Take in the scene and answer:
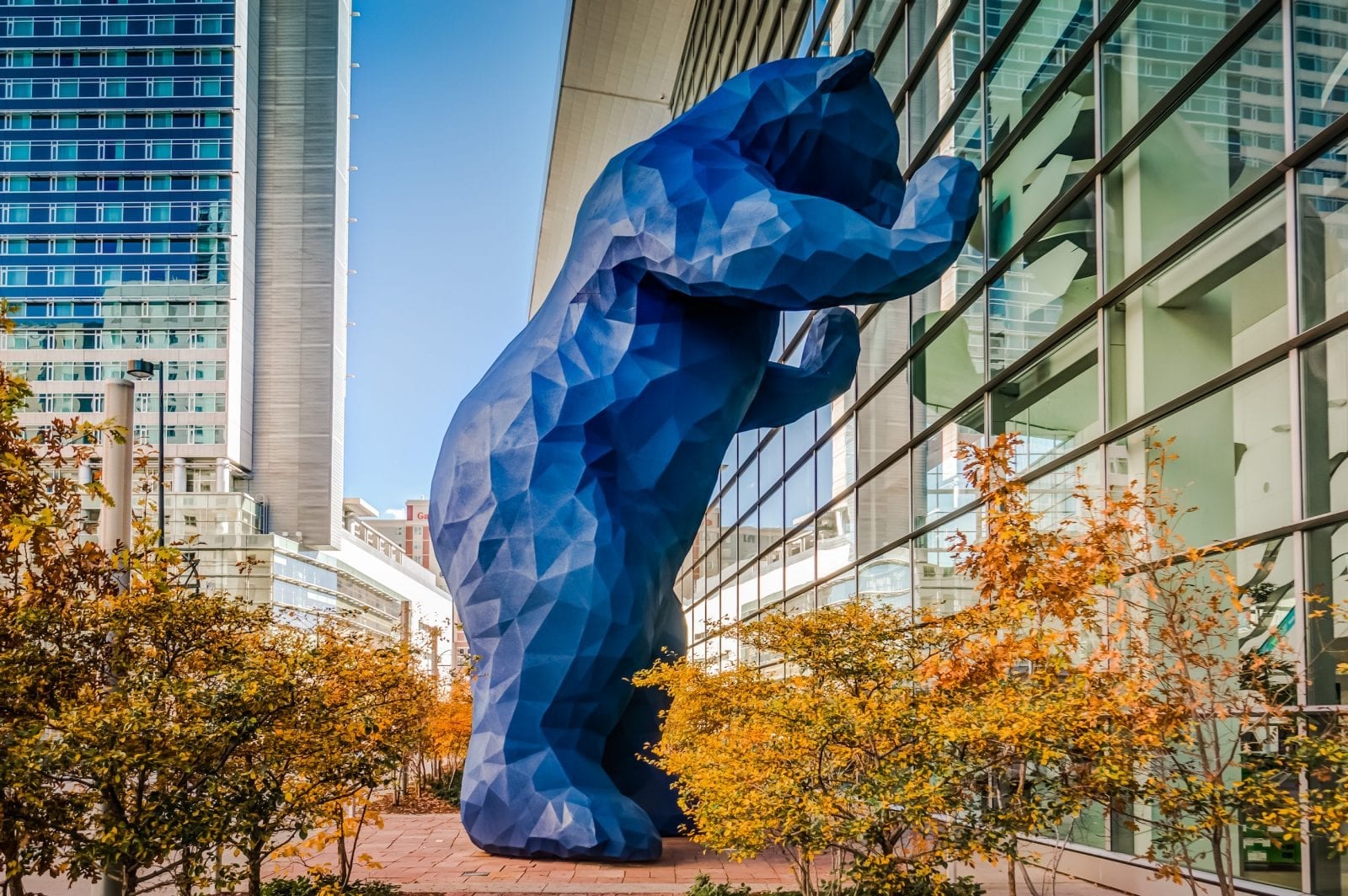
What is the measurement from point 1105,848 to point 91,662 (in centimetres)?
679

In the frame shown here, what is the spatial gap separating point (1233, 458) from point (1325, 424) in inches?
36.1

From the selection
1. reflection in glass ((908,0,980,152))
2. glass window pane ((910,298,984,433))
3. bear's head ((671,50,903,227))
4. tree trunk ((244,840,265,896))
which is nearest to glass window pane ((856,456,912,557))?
glass window pane ((910,298,984,433))

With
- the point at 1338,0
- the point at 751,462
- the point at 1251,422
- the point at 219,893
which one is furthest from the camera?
the point at 751,462

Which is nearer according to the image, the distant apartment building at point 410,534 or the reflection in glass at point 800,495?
the reflection in glass at point 800,495

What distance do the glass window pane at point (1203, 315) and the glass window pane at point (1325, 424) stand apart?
32 cm

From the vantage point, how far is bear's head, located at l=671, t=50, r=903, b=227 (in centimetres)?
962

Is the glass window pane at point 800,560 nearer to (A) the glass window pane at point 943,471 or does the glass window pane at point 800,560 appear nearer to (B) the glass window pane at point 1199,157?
(A) the glass window pane at point 943,471

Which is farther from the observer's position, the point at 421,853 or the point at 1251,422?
the point at 421,853

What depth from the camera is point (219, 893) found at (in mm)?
5820

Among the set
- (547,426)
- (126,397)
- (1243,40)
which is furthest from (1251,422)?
(126,397)

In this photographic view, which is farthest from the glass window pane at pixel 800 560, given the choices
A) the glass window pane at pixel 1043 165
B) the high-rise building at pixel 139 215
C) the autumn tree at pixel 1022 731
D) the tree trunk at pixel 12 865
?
the high-rise building at pixel 139 215

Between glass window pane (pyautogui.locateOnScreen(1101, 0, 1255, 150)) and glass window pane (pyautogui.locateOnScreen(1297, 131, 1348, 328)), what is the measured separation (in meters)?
1.38

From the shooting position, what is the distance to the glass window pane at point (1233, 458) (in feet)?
23.5

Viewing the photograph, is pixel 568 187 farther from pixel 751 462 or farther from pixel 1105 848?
pixel 1105 848
